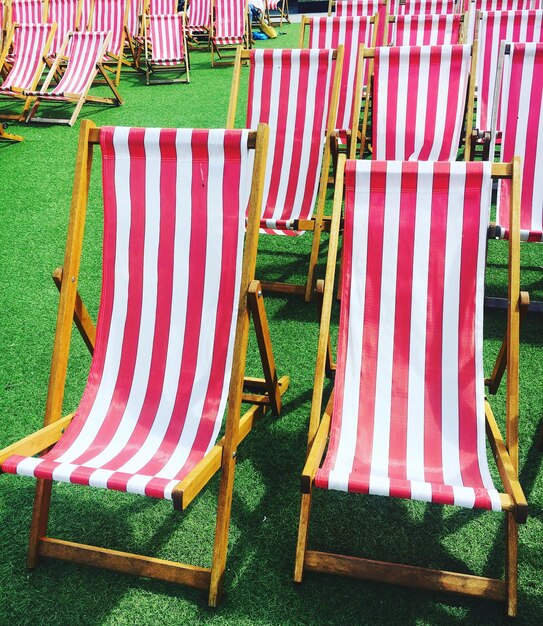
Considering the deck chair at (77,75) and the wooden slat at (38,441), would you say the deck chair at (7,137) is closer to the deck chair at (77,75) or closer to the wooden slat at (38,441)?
the deck chair at (77,75)

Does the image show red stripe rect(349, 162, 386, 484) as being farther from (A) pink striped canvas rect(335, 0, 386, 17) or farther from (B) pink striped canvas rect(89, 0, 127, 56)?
(B) pink striped canvas rect(89, 0, 127, 56)

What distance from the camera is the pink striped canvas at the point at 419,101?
340cm

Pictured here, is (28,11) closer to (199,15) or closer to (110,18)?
(110,18)

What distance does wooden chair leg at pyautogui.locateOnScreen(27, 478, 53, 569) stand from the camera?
1.91 m

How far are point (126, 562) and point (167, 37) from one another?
7.42 m

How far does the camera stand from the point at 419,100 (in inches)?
136

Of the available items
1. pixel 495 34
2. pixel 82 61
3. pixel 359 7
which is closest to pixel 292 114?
pixel 495 34

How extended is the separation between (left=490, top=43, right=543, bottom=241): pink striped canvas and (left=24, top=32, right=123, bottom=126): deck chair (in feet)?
14.2

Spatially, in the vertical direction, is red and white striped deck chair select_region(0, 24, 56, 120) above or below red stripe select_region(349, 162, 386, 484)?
above

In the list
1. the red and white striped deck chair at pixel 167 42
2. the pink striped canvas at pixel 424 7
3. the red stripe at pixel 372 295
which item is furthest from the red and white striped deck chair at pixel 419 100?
the red and white striped deck chair at pixel 167 42

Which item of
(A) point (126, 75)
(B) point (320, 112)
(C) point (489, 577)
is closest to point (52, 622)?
(C) point (489, 577)

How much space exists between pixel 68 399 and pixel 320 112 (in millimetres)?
2012

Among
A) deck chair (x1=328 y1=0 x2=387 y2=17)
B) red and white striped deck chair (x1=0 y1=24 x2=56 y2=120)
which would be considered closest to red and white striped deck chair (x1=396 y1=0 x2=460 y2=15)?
deck chair (x1=328 y1=0 x2=387 y2=17)

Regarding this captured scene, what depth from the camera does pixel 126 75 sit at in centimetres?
859
